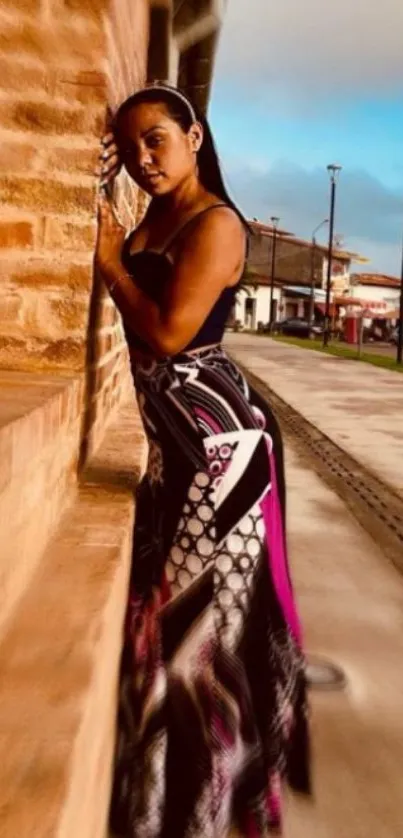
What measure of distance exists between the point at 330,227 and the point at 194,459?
1589 inches

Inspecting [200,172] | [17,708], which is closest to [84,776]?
[17,708]

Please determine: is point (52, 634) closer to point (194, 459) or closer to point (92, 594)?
point (92, 594)

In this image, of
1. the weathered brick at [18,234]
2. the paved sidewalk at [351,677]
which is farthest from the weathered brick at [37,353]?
the paved sidewalk at [351,677]

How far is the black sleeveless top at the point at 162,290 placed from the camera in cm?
212

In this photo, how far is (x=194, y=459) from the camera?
7.07 ft

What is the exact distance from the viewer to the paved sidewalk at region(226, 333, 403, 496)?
915cm

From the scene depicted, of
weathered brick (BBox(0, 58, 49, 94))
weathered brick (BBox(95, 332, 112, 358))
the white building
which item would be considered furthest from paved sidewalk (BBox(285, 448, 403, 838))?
the white building

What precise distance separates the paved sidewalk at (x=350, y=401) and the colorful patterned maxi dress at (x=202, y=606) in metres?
5.13

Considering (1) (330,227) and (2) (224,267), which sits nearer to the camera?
(2) (224,267)

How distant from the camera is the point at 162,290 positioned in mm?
2113

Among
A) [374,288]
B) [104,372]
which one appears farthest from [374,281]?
[104,372]

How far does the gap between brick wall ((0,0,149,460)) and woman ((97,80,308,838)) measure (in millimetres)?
463

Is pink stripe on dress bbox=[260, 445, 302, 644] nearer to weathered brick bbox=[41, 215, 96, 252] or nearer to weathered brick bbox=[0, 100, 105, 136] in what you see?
weathered brick bbox=[41, 215, 96, 252]

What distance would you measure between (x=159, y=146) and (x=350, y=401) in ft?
40.0
